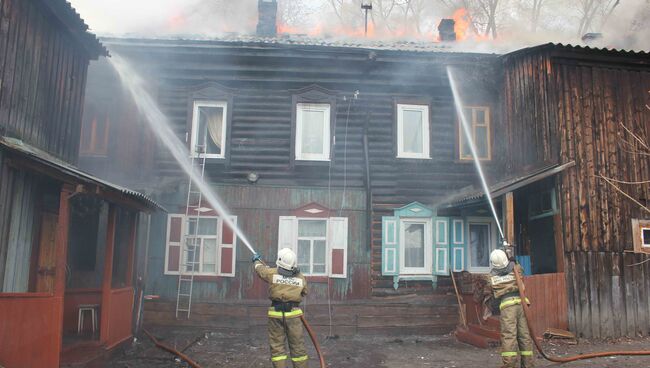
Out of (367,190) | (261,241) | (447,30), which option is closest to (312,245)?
(261,241)

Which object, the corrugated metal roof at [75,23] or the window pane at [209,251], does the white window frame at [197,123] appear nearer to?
the window pane at [209,251]

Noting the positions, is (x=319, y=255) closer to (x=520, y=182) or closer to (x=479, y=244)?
(x=479, y=244)

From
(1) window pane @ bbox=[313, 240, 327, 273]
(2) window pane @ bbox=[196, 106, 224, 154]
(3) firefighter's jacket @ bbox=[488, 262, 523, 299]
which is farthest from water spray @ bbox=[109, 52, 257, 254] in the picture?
(3) firefighter's jacket @ bbox=[488, 262, 523, 299]

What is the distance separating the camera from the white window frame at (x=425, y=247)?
11992 millimetres

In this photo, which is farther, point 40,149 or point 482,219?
point 482,219

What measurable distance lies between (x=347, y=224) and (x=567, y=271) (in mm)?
5009

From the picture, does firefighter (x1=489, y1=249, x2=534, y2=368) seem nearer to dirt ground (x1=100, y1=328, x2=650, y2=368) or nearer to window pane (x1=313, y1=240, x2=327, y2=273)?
dirt ground (x1=100, y1=328, x2=650, y2=368)

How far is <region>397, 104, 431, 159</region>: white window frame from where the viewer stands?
12516 millimetres

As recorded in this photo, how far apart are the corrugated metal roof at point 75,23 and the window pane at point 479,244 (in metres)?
9.83

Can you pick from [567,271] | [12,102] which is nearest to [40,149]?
[12,102]

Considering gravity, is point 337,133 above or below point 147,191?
above

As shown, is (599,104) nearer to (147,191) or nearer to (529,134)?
(529,134)

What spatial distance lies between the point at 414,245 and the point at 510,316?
506cm

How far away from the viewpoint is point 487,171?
41.3 feet
